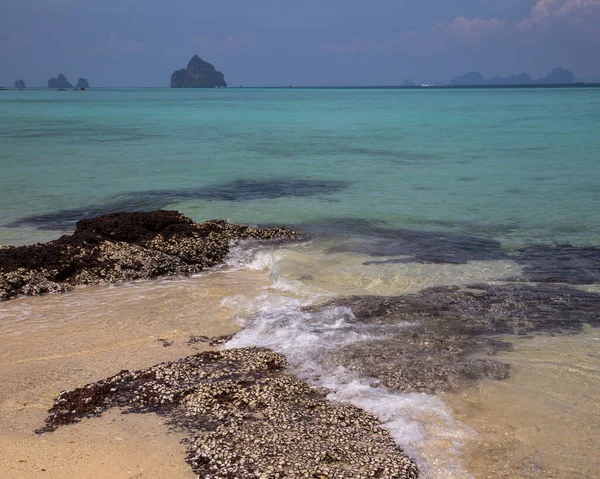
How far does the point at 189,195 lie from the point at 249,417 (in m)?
12.7

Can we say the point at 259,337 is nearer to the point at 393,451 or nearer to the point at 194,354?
the point at 194,354

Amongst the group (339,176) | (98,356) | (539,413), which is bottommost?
(539,413)

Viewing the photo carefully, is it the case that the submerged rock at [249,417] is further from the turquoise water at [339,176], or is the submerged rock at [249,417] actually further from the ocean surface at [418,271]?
the turquoise water at [339,176]

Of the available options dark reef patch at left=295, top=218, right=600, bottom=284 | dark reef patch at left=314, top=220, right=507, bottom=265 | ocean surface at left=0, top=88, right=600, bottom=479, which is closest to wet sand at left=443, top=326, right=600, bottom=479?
ocean surface at left=0, top=88, right=600, bottom=479

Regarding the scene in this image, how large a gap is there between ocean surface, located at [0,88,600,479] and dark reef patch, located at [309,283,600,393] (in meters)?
0.03

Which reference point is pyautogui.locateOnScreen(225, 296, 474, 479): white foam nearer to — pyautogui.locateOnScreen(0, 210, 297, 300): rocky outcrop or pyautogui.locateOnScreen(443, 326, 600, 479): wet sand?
pyautogui.locateOnScreen(443, 326, 600, 479): wet sand

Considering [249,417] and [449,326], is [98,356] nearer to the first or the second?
[249,417]

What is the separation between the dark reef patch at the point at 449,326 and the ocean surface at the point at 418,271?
31mm

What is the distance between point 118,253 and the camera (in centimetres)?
1023

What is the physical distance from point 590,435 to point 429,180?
15199 millimetres

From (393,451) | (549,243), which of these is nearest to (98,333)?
(393,451)

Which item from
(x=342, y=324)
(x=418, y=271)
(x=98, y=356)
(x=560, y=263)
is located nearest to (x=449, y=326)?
(x=342, y=324)

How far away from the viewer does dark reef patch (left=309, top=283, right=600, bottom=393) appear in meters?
6.59

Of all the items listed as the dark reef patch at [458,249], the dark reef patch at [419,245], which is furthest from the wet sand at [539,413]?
the dark reef patch at [419,245]
